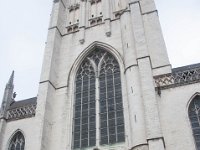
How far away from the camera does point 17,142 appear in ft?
54.1

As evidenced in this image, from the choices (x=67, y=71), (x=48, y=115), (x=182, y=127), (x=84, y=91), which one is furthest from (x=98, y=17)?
(x=182, y=127)

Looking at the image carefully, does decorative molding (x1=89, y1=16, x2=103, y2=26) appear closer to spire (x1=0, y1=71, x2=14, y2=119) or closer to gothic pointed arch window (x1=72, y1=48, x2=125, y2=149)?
gothic pointed arch window (x1=72, y1=48, x2=125, y2=149)

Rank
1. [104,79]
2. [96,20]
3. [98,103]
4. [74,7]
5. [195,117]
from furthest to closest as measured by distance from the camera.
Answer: [74,7] < [96,20] < [104,79] < [98,103] < [195,117]

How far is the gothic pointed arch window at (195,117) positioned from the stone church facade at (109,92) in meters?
0.04

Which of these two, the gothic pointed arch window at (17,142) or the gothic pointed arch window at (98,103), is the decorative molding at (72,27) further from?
the gothic pointed arch window at (17,142)

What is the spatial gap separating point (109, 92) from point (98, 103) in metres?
0.82

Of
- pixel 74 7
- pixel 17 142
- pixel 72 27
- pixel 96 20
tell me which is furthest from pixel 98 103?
pixel 74 7

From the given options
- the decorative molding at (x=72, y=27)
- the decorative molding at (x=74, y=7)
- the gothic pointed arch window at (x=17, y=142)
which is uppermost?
the decorative molding at (x=74, y=7)

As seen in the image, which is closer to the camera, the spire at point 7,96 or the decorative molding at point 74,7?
the spire at point 7,96

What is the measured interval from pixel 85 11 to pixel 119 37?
163 inches

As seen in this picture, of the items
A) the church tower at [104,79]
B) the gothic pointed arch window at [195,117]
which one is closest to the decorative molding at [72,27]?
the church tower at [104,79]

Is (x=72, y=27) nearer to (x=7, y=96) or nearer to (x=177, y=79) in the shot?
(x=7, y=96)

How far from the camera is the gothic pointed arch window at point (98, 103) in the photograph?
15.0m

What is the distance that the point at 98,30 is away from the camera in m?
19.5
